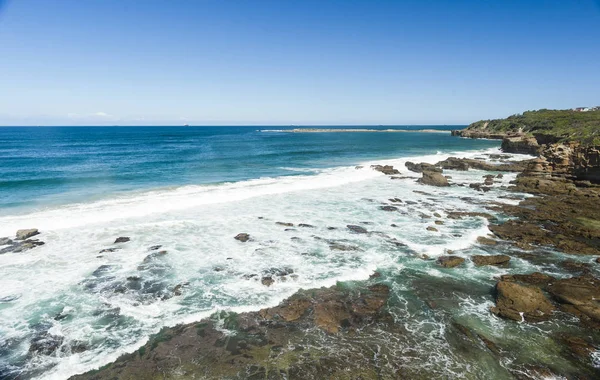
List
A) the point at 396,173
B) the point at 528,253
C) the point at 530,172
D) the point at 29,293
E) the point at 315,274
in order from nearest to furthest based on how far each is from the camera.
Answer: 1. the point at 29,293
2. the point at 315,274
3. the point at 528,253
4. the point at 530,172
5. the point at 396,173

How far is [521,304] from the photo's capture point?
37.0 ft

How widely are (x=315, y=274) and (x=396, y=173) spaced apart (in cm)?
2909

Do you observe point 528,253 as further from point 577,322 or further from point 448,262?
point 577,322

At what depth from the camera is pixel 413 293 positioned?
40.8 ft

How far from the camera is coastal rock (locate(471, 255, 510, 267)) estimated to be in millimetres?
14797

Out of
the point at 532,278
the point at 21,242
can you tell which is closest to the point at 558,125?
the point at 532,278

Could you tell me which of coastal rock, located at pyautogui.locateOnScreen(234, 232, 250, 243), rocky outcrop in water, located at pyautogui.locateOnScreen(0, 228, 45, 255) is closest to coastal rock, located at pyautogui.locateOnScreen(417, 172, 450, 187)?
coastal rock, located at pyautogui.locateOnScreen(234, 232, 250, 243)

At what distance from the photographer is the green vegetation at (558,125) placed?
34.7 metres

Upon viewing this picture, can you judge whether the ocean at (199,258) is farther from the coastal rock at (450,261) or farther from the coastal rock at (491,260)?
the coastal rock at (450,261)

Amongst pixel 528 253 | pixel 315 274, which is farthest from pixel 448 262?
pixel 315 274

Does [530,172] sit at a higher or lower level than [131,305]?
higher

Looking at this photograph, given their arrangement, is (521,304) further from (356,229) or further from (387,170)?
(387,170)

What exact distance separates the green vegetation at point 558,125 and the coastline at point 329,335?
24.0 m

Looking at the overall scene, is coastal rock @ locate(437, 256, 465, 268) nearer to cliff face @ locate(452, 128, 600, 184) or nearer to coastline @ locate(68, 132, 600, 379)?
coastline @ locate(68, 132, 600, 379)
